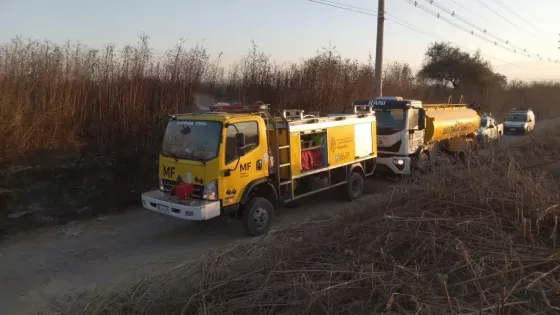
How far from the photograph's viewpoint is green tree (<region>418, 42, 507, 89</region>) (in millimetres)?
44719

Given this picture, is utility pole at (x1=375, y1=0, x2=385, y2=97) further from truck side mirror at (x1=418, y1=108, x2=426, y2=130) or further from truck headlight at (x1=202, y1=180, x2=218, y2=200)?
truck headlight at (x1=202, y1=180, x2=218, y2=200)

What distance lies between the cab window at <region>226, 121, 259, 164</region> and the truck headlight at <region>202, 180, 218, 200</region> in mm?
447

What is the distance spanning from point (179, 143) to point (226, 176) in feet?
3.80

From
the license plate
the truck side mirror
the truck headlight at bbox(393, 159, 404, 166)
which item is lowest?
the truck headlight at bbox(393, 159, 404, 166)

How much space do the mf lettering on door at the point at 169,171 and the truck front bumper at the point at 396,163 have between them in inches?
272

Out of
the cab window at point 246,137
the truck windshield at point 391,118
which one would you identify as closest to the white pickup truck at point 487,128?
the truck windshield at point 391,118

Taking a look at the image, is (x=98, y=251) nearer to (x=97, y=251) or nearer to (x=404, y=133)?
(x=97, y=251)

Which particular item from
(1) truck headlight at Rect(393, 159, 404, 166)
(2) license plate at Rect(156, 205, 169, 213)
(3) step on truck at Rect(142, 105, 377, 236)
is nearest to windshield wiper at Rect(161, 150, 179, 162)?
(3) step on truck at Rect(142, 105, 377, 236)

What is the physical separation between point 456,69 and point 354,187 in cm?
3831

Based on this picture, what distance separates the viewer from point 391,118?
1294 cm

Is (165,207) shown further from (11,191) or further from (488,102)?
(488,102)

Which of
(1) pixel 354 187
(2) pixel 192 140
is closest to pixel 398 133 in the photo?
(1) pixel 354 187

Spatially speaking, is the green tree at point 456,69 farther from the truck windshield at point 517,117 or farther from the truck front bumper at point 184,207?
the truck front bumper at point 184,207

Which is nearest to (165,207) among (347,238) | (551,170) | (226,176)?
(226,176)
